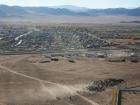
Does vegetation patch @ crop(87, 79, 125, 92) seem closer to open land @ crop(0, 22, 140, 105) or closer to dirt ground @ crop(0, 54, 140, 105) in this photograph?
open land @ crop(0, 22, 140, 105)

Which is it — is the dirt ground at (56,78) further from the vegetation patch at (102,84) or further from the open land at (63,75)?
the vegetation patch at (102,84)

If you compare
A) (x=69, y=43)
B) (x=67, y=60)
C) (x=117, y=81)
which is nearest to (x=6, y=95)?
(x=117, y=81)

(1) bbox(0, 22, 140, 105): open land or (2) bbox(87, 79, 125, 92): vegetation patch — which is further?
(2) bbox(87, 79, 125, 92): vegetation patch

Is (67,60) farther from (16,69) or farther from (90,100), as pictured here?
(90,100)

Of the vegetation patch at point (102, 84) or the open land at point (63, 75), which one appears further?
the vegetation patch at point (102, 84)

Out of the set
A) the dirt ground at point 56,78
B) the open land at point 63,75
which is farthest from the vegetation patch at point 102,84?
the dirt ground at point 56,78

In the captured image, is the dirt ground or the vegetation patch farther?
the vegetation patch

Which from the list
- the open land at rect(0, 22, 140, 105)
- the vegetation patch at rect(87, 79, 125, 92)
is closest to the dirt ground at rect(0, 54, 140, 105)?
the open land at rect(0, 22, 140, 105)

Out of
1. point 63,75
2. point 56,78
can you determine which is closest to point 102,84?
point 56,78
